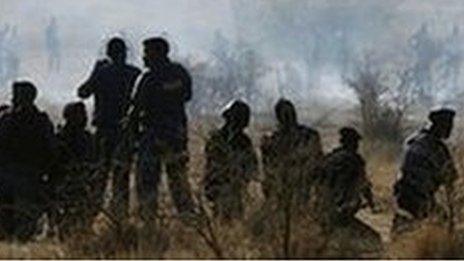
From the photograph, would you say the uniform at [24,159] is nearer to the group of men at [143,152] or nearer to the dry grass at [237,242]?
the group of men at [143,152]

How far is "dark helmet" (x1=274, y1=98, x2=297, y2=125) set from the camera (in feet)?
39.9

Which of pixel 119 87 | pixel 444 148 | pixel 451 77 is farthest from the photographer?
pixel 451 77

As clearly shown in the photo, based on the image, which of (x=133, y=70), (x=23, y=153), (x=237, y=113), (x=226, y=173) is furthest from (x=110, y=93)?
(x=226, y=173)

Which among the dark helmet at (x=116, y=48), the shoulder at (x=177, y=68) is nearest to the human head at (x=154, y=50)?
the shoulder at (x=177, y=68)

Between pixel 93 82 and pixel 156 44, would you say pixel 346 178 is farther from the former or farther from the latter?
pixel 93 82

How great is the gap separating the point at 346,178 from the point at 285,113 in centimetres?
76

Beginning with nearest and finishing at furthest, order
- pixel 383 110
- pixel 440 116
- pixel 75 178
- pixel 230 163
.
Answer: pixel 230 163
pixel 75 178
pixel 440 116
pixel 383 110

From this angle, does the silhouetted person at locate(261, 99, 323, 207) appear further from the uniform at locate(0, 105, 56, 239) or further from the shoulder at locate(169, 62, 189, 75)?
the uniform at locate(0, 105, 56, 239)

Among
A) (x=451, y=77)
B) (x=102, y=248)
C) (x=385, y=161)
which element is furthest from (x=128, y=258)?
(x=451, y=77)

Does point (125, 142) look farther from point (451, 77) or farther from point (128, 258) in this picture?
point (451, 77)

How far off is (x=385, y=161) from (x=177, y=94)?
553 inches

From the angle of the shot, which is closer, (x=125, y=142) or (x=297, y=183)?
(x=297, y=183)

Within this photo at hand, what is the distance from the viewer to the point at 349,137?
483 inches

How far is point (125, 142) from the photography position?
12586mm
